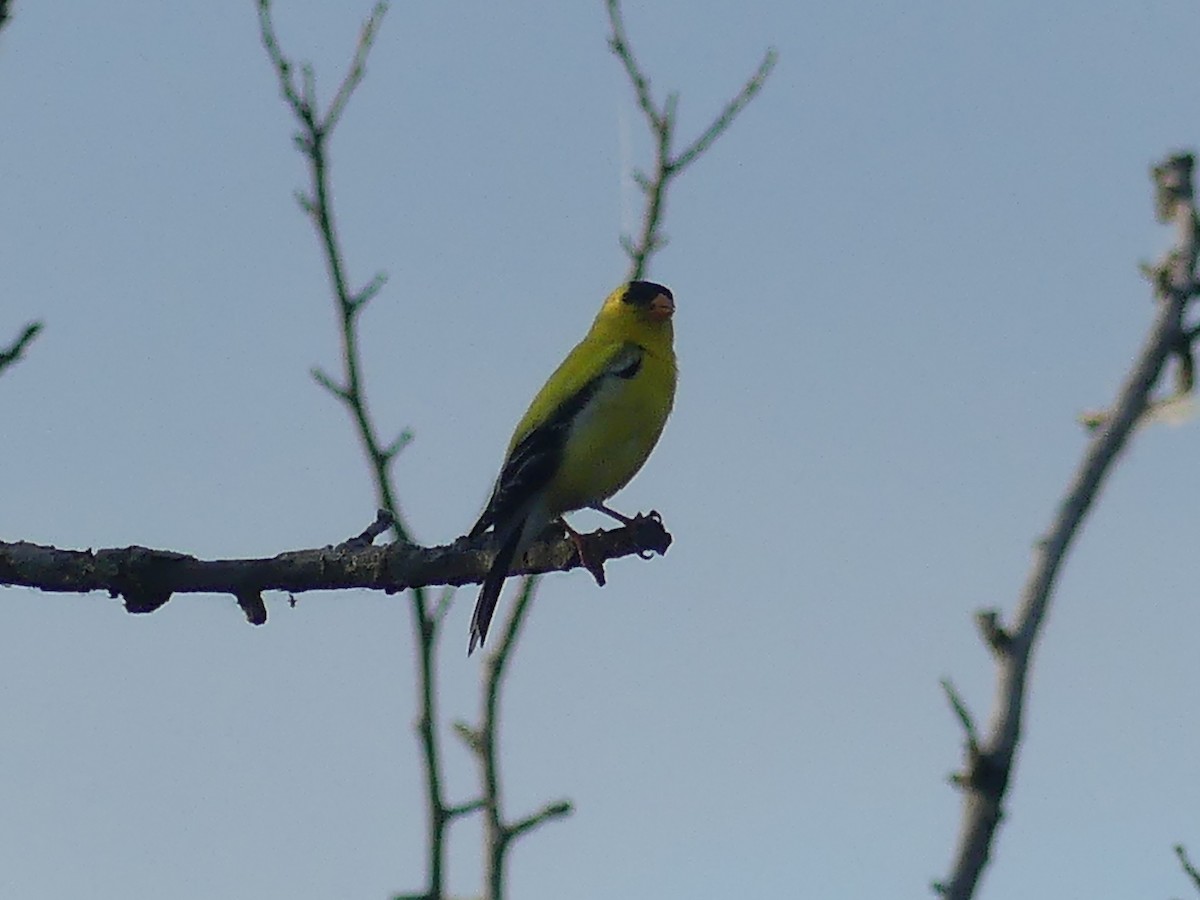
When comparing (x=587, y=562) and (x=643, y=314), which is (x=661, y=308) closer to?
(x=643, y=314)

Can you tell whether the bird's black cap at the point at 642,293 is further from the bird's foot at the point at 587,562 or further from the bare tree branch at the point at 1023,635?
the bare tree branch at the point at 1023,635

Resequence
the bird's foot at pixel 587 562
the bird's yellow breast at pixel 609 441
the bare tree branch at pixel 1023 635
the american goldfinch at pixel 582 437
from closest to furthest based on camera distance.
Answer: the bare tree branch at pixel 1023 635 < the bird's foot at pixel 587 562 < the american goldfinch at pixel 582 437 < the bird's yellow breast at pixel 609 441

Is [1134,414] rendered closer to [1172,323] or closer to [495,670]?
[1172,323]

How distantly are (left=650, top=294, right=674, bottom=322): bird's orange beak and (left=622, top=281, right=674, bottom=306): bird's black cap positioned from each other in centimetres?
3

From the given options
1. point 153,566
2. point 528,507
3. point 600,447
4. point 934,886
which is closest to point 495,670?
point 528,507

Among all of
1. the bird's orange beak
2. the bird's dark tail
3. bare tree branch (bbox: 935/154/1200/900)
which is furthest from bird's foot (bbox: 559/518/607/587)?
bare tree branch (bbox: 935/154/1200/900)

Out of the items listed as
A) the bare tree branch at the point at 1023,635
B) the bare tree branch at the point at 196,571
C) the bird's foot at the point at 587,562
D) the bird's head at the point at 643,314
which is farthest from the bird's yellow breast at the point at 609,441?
the bare tree branch at the point at 1023,635

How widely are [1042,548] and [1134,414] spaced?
160 millimetres

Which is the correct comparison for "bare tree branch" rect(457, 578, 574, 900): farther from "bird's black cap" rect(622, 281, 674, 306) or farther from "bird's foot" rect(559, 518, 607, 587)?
Result: "bird's black cap" rect(622, 281, 674, 306)

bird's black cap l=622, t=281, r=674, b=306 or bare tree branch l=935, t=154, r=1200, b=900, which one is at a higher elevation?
bird's black cap l=622, t=281, r=674, b=306

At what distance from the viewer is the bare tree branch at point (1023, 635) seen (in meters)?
1.44

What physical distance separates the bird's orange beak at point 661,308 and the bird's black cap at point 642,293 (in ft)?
0.08

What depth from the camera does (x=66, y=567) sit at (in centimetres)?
364

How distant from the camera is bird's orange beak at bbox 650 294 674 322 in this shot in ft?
22.9
